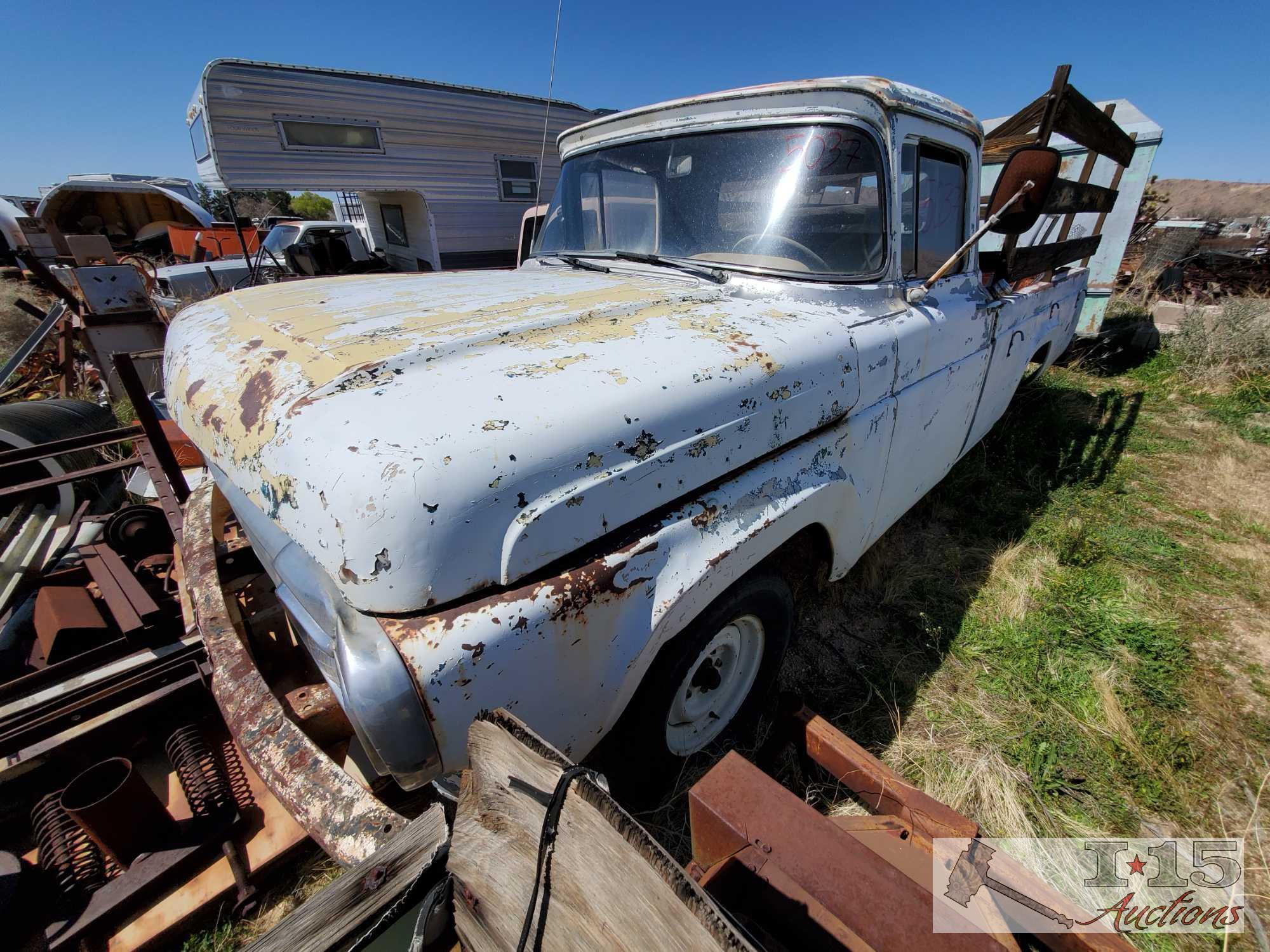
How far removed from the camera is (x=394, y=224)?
1151 centimetres

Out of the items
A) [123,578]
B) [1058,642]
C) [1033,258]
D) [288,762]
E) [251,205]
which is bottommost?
[1058,642]

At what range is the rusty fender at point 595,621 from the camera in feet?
3.44

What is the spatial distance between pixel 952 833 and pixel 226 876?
2.12 m

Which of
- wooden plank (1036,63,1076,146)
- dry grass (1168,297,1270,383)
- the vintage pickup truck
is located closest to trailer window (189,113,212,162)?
the vintage pickup truck

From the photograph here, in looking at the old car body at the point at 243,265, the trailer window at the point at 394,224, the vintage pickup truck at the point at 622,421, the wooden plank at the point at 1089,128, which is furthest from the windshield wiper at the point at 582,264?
the trailer window at the point at 394,224

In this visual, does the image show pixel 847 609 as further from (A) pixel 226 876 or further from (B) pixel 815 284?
(A) pixel 226 876

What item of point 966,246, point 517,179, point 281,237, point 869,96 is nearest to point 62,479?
point 869,96

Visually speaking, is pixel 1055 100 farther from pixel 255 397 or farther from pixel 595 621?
pixel 255 397

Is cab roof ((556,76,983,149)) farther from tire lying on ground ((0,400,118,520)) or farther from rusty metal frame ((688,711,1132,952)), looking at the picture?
tire lying on ground ((0,400,118,520))

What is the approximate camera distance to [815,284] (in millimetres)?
2055

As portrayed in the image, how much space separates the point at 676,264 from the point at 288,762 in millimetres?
2103

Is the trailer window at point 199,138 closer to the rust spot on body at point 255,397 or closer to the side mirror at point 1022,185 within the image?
the rust spot on body at point 255,397

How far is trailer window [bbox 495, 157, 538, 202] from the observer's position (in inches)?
430

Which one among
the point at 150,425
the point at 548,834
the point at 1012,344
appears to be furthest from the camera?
the point at 1012,344
